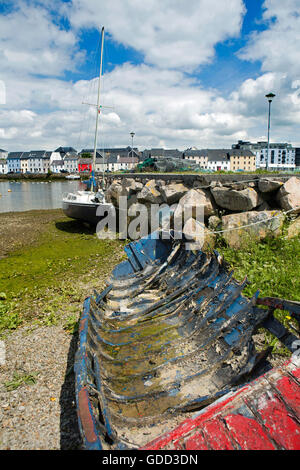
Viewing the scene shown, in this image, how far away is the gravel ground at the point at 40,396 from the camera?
10.7 ft

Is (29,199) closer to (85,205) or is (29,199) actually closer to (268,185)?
(85,205)

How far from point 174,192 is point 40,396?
9765 mm

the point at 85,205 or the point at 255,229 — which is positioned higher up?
the point at 85,205

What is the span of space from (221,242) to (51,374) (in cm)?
586

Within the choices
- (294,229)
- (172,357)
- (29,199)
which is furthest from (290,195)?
(29,199)

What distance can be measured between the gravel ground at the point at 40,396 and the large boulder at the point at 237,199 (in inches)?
269

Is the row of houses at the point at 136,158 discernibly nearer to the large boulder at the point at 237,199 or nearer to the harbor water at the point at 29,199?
the harbor water at the point at 29,199

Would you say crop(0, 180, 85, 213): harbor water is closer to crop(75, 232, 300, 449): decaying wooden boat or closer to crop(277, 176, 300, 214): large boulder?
crop(277, 176, 300, 214): large boulder

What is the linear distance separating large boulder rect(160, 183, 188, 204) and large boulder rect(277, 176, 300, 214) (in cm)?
427

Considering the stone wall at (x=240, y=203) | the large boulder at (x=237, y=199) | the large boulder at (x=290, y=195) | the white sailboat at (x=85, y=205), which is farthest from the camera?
the white sailboat at (x=85, y=205)

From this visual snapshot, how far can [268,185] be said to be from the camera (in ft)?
30.1

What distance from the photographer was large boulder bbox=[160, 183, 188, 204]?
40.1 ft

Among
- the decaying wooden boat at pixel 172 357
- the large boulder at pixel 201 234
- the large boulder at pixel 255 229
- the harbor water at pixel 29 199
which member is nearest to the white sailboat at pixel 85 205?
the harbor water at pixel 29 199

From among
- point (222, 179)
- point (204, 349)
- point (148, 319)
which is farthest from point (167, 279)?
point (222, 179)
